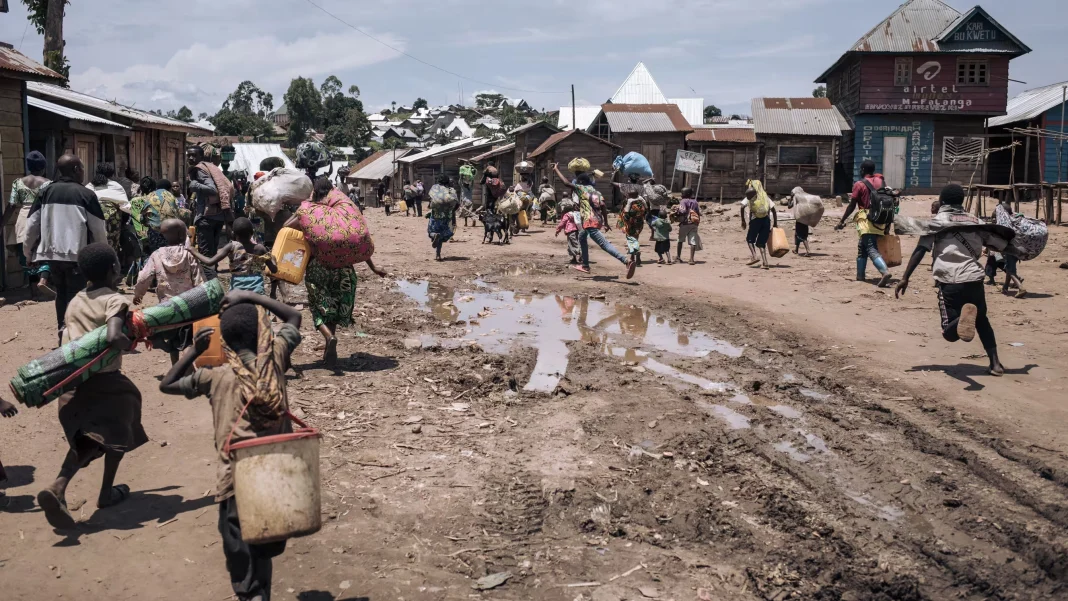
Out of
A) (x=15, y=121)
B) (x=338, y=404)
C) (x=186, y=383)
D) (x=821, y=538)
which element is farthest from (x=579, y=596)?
(x=15, y=121)

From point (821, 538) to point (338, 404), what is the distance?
12.7 feet

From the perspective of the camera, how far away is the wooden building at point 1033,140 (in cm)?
3180

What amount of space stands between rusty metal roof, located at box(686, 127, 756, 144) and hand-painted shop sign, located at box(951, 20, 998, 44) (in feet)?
26.2

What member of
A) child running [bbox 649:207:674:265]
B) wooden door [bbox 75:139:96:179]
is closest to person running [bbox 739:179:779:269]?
child running [bbox 649:207:674:265]

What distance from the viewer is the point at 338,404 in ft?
22.7

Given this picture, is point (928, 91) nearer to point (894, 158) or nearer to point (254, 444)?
point (894, 158)

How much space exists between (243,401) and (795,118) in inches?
1291

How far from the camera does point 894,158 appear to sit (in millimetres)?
33625

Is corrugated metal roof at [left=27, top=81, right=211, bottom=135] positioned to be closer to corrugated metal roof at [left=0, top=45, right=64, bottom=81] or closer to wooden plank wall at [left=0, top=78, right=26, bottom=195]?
corrugated metal roof at [left=0, top=45, right=64, bottom=81]

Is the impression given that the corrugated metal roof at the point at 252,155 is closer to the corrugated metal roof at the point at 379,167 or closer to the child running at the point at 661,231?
the corrugated metal roof at the point at 379,167

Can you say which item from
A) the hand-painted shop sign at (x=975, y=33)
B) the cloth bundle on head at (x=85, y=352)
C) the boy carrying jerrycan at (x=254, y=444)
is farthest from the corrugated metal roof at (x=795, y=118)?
the boy carrying jerrycan at (x=254, y=444)

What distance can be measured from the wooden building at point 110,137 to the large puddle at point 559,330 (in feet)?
23.8

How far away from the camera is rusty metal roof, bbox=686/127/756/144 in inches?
1313

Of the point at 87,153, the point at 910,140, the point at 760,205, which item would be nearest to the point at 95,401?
the point at 760,205
